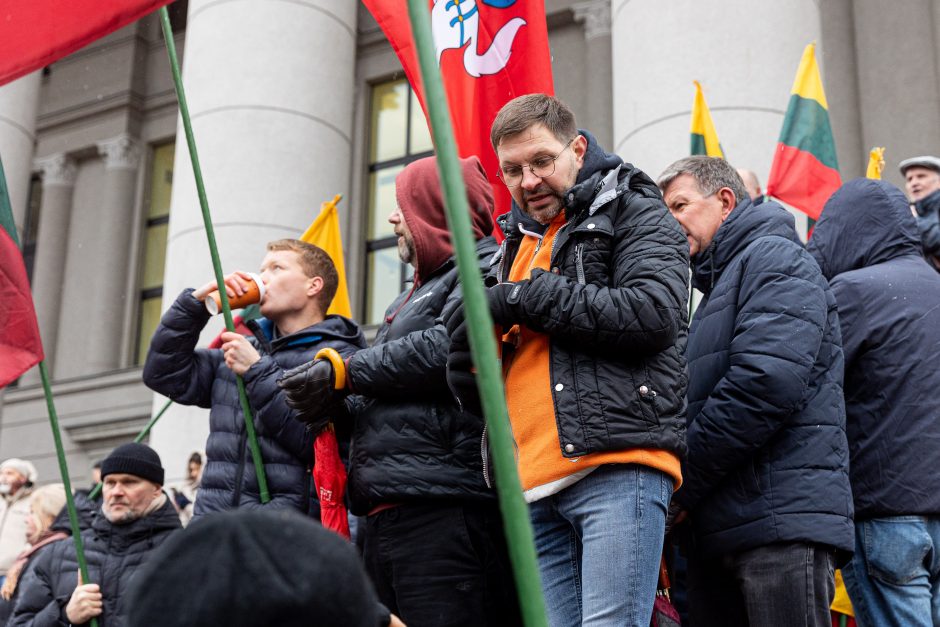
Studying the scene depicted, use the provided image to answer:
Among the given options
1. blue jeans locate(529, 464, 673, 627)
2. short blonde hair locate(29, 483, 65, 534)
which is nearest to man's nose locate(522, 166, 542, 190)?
blue jeans locate(529, 464, 673, 627)

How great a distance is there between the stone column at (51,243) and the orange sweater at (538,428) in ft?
47.4

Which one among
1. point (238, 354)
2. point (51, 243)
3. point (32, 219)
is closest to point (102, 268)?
point (51, 243)

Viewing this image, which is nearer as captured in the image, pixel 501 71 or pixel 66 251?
pixel 501 71

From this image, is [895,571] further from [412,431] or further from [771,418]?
[412,431]

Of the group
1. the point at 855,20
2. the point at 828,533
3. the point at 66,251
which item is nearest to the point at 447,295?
the point at 828,533

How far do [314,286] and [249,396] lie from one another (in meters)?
0.49

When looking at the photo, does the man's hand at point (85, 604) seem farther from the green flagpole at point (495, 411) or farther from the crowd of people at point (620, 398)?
the green flagpole at point (495, 411)

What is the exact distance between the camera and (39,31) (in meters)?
3.85

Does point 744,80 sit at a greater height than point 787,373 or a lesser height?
greater

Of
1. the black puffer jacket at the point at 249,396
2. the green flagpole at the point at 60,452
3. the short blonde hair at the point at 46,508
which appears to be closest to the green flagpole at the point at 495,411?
the black puffer jacket at the point at 249,396

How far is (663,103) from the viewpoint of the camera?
800 cm

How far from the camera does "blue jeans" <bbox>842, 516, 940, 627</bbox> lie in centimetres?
348

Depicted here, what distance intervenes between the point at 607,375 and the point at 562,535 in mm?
430

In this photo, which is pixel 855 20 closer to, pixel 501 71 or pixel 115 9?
pixel 501 71
